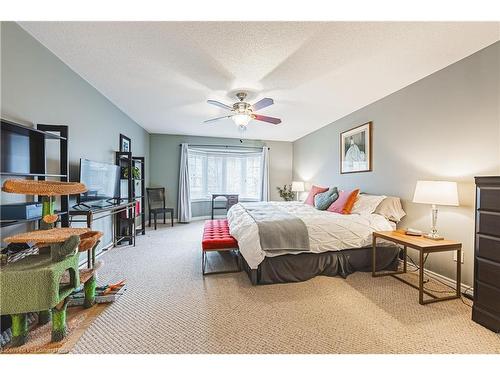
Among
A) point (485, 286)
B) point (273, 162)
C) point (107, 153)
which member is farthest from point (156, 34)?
point (273, 162)

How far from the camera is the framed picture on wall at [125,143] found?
4006 mm

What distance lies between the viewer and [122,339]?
4.99 feet

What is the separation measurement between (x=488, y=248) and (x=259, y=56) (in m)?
2.51

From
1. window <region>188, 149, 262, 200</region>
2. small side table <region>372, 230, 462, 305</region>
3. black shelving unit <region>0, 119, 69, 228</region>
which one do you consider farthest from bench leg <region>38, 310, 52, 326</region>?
window <region>188, 149, 262, 200</region>

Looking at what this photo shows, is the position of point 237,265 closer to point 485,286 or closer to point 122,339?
point 122,339

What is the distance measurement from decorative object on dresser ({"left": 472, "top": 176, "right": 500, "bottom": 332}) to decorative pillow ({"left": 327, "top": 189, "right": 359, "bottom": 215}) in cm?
155

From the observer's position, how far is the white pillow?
10.0 ft

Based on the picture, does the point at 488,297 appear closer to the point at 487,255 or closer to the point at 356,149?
the point at 487,255

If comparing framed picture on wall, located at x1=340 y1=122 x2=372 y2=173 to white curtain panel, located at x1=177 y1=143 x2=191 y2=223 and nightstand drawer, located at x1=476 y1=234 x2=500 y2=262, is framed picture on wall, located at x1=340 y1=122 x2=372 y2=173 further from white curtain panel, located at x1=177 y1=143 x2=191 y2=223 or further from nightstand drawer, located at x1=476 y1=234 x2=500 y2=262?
white curtain panel, located at x1=177 y1=143 x2=191 y2=223

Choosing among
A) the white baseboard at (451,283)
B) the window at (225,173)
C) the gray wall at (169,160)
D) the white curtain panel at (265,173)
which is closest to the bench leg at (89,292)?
the white baseboard at (451,283)

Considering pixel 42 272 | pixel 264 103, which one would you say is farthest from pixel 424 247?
pixel 42 272

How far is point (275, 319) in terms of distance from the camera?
5.76 ft

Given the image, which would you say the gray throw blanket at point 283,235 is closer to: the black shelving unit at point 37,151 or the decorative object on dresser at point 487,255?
the decorative object on dresser at point 487,255

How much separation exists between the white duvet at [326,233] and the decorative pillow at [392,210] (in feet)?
0.32
